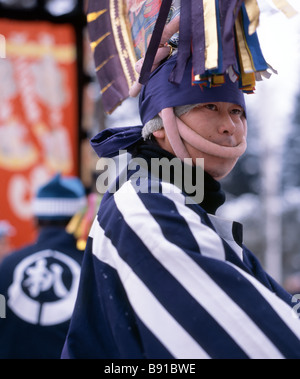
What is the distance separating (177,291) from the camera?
4.53 feet

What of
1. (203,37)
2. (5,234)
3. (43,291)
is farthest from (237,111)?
(5,234)

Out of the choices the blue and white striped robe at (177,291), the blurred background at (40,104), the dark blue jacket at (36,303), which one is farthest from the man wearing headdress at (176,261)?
the blurred background at (40,104)

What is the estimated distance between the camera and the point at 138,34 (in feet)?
6.47

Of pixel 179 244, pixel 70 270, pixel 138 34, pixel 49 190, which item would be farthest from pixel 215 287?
pixel 49 190

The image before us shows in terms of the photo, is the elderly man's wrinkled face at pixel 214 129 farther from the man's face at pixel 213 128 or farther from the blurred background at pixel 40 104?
the blurred background at pixel 40 104

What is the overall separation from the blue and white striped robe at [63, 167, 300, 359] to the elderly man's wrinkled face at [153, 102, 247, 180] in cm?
19

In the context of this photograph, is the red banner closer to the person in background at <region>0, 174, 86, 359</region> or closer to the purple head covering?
the person in background at <region>0, 174, 86, 359</region>

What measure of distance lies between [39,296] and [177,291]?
7.05 ft

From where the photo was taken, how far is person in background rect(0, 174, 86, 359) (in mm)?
3311

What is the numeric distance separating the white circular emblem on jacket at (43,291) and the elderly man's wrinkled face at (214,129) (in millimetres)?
1904

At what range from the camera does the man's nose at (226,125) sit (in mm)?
1688

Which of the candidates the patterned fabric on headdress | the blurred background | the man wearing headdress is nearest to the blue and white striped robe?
the man wearing headdress

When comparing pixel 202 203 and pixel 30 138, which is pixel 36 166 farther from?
pixel 202 203
